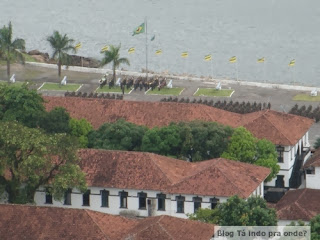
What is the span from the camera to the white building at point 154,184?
331 feet

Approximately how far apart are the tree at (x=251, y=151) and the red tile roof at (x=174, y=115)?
4.00m

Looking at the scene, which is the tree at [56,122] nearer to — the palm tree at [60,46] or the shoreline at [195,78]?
the palm tree at [60,46]

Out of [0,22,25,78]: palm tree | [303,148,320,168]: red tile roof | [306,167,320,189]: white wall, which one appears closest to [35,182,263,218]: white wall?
[306,167,320,189]: white wall

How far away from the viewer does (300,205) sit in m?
101

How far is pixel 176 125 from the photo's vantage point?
10931 cm

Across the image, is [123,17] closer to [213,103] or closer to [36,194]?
[213,103]

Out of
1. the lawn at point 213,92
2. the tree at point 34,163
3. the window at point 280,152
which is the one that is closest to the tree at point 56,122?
the tree at point 34,163

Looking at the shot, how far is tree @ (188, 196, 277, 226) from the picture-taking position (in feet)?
299

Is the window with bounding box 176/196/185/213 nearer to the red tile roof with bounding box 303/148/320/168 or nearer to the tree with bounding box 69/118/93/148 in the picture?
the tree with bounding box 69/118/93/148

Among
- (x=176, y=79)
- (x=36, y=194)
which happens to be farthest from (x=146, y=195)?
(x=176, y=79)

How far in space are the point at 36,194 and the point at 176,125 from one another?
12.3 meters

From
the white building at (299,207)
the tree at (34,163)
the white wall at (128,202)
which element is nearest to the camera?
the tree at (34,163)

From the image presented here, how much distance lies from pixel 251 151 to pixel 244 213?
16.5 meters

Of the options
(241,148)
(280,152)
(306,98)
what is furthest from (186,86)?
(241,148)
